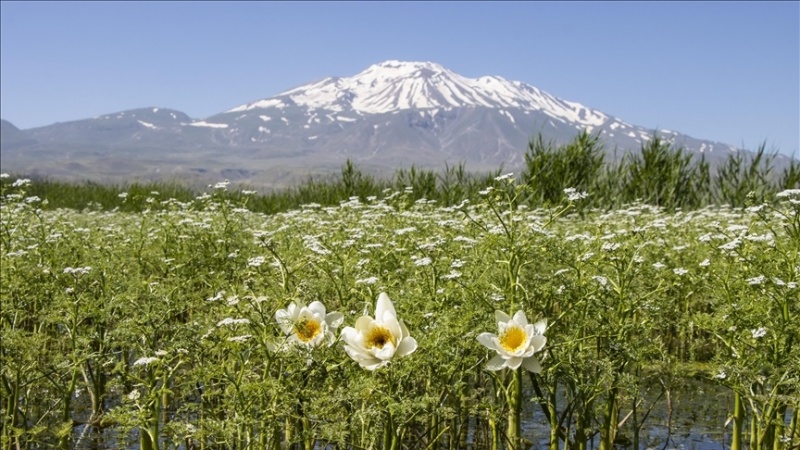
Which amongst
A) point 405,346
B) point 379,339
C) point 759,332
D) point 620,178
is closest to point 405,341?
point 405,346

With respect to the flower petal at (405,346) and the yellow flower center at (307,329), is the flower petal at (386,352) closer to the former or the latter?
the flower petal at (405,346)

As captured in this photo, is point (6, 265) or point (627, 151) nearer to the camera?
point (6, 265)

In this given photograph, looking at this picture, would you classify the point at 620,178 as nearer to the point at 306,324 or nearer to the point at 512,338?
the point at 512,338

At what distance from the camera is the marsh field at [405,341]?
14.2 feet

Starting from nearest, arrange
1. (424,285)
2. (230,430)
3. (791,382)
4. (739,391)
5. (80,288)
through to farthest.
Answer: (230,430) < (791,382) < (739,391) < (424,285) < (80,288)

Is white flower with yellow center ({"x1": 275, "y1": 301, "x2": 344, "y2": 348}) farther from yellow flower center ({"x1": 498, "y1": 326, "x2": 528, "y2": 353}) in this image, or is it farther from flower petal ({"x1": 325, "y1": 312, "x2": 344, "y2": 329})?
yellow flower center ({"x1": 498, "y1": 326, "x2": 528, "y2": 353})

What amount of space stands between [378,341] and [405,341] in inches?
5.5

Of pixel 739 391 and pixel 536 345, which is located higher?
pixel 536 345

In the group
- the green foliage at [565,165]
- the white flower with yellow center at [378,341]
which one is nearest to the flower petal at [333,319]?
the white flower with yellow center at [378,341]

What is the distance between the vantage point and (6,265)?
24.0 ft

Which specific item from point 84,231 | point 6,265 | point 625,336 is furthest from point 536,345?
point 84,231

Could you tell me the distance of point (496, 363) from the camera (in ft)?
13.9

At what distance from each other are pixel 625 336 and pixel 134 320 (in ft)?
9.80

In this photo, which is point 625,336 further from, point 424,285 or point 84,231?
point 84,231
